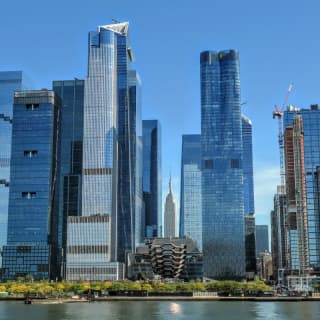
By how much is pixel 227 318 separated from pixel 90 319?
25.9 metres

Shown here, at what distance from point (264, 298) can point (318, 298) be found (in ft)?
58.7

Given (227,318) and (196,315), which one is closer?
(227,318)

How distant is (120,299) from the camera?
648 ft

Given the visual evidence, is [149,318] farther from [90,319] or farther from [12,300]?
[12,300]

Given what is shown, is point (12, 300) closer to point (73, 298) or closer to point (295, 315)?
point (73, 298)

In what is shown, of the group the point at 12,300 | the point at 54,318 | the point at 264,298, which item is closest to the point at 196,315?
the point at 54,318

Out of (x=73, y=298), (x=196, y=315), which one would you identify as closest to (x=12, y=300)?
(x=73, y=298)

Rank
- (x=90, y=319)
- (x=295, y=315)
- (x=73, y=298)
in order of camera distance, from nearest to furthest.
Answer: (x=90, y=319)
(x=295, y=315)
(x=73, y=298)

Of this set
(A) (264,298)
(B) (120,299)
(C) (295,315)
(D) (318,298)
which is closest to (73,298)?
(B) (120,299)

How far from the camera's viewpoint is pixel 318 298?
196250mm

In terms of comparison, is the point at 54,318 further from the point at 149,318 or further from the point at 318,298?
the point at 318,298

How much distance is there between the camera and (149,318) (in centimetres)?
11244

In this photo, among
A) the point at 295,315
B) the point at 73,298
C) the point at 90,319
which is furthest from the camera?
the point at 73,298

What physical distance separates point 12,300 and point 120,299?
119 feet
